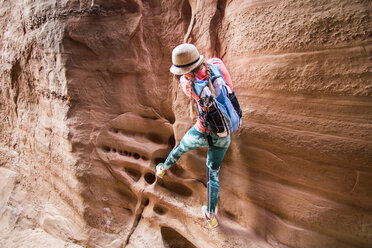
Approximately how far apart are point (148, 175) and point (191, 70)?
182 centimetres

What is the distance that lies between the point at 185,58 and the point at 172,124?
4.56 feet

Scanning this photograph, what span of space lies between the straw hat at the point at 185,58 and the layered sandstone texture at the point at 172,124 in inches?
23.5

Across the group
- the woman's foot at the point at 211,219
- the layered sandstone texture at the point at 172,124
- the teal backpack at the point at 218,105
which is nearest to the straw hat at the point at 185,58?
the teal backpack at the point at 218,105

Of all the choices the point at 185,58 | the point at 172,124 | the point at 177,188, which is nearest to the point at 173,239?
the point at 177,188

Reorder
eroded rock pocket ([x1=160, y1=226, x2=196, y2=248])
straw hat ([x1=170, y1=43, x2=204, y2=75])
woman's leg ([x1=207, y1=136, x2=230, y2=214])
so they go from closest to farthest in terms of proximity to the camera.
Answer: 1. straw hat ([x1=170, y1=43, x2=204, y2=75])
2. woman's leg ([x1=207, y1=136, x2=230, y2=214])
3. eroded rock pocket ([x1=160, y1=226, x2=196, y2=248])

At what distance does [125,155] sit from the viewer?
313 cm

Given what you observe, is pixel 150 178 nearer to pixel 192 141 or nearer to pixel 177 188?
pixel 177 188

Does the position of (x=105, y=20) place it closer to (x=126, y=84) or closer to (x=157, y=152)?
(x=126, y=84)

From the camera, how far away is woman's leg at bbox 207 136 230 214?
80.4 inches

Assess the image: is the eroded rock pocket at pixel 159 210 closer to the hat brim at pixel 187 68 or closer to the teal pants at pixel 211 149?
the teal pants at pixel 211 149

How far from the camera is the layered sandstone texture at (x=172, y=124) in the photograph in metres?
1.78

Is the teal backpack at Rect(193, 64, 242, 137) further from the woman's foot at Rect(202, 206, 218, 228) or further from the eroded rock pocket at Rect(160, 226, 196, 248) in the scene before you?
the eroded rock pocket at Rect(160, 226, 196, 248)

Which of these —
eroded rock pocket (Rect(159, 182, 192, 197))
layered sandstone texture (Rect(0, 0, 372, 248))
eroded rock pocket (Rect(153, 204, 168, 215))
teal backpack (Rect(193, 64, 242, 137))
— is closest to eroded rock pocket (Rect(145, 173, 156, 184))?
layered sandstone texture (Rect(0, 0, 372, 248))

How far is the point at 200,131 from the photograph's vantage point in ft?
6.85
